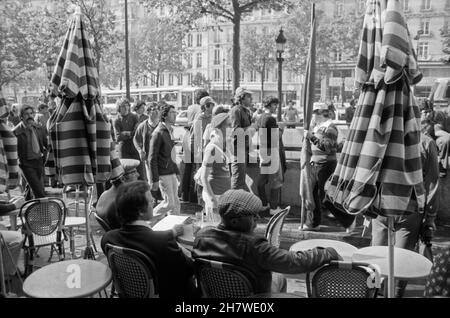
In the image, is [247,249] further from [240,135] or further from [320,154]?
[240,135]

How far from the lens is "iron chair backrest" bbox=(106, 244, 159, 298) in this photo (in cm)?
326

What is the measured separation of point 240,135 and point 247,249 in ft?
14.7

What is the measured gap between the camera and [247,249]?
3127 millimetres

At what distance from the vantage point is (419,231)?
4.75 m

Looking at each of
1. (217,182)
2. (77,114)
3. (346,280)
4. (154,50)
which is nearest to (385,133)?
(346,280)

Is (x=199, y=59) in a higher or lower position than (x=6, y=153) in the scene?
higher

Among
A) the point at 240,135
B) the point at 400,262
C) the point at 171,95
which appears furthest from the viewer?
the point at 171,95

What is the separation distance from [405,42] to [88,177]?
3243 millimetres

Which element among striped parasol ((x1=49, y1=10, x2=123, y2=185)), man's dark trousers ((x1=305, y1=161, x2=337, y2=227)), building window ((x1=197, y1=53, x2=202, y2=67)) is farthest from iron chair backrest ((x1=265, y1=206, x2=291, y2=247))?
building window ((x1=197, y1=53, x2=202, y2=67))

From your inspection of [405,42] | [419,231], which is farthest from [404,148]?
[419,231]

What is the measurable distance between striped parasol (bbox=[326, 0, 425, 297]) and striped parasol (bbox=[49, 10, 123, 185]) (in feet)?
8.71

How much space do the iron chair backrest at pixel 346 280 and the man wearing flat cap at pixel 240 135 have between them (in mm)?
4163

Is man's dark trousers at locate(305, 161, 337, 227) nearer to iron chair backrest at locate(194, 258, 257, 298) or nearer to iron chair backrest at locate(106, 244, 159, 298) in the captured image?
iron chair backrest at locate(194, 258, 257, 298)
